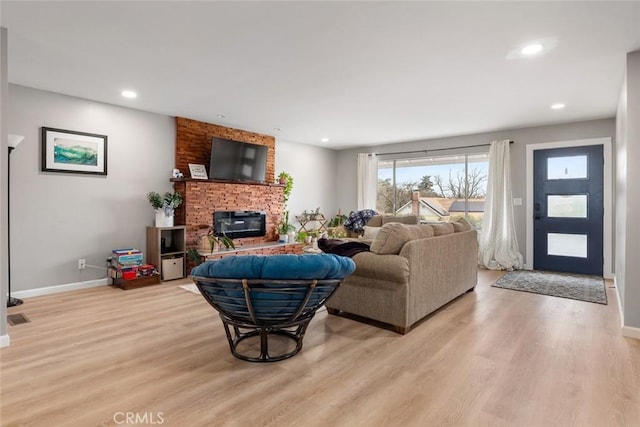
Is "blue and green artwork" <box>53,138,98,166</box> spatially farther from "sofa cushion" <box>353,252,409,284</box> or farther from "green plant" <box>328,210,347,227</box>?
"green plant" <box>328,210,347,227</box>

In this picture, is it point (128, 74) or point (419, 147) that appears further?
point (419, 147)

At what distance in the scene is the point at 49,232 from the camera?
161 inches

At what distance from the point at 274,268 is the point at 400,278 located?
3.88 ft

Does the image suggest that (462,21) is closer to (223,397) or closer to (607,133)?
(223,397)

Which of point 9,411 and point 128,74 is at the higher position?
point 128,74

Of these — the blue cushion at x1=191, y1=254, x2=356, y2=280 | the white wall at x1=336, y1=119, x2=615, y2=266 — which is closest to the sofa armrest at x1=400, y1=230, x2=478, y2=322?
the blue cushion at x1=191, y1=254, x2=356, y2=280

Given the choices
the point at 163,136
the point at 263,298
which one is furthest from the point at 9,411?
the point at 163,136

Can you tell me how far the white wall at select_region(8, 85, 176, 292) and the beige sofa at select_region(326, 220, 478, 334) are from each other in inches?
126

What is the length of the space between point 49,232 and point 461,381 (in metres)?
4.54

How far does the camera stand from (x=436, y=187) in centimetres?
697

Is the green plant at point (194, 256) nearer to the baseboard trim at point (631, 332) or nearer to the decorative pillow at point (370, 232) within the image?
the decorative pillow at point (370, 232)

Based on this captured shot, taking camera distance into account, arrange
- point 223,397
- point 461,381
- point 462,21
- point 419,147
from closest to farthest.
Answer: point 223,397 → point 461,381 → point 462,21 → point 419,147

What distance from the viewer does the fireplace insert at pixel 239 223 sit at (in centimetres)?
571

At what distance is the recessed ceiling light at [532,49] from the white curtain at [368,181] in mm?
4729
